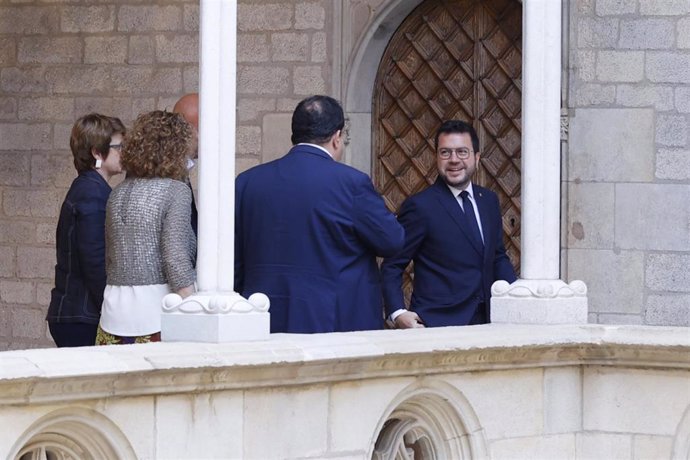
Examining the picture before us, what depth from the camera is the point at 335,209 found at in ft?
18.8

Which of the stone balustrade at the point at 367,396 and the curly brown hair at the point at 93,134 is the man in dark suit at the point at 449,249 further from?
the curly brown hair at the point at 93,134

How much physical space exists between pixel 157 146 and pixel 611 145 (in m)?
→ 3.65

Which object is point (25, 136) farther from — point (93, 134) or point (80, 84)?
point (93, 134)

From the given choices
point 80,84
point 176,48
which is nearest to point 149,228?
point 176,48

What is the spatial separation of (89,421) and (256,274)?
128cm

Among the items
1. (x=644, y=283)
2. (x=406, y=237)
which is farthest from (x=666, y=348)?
(x=644, y=283)

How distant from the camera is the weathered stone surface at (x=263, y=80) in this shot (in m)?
9.53

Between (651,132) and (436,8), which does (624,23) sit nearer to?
(651,132)

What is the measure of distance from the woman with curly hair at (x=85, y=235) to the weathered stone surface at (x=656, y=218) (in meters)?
3.36

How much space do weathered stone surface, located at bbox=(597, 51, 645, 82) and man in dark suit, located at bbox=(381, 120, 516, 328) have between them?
2.47m

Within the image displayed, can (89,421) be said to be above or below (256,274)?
below

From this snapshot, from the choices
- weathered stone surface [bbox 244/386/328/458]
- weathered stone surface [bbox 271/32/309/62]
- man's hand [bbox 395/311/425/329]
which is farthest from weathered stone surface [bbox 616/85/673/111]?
weathered stone surface [bbox 244/386/328/458]

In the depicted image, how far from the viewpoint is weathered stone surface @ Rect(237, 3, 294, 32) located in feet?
31.3

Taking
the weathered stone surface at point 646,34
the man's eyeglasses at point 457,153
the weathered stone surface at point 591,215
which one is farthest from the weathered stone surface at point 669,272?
the man's eyeglasses at point 457,153
